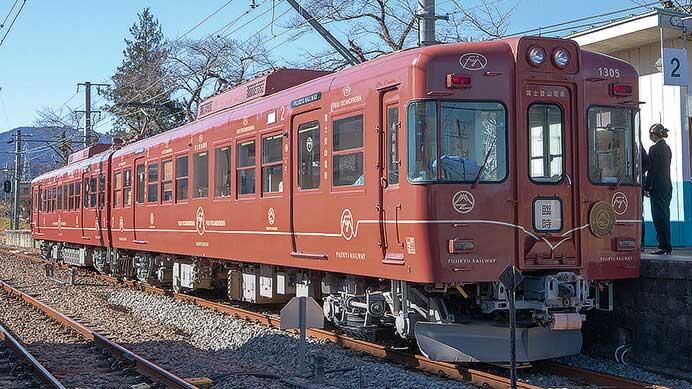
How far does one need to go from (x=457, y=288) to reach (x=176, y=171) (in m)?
8.11

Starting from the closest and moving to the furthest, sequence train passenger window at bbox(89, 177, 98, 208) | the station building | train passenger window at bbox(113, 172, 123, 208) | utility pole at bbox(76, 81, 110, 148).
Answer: the station building < train passenger window at bbox(113, 172, 123, 208) < train passenger window at bbox(89, 177, 98, 208) < utility pole at bbox(76, 81, 110, 148)

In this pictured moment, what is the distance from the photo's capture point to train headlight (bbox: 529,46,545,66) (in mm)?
8539

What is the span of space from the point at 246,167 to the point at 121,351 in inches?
130

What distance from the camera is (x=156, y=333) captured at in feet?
40.5

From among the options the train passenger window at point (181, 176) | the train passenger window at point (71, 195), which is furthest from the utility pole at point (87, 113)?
the train passenger window at point (181, 176)

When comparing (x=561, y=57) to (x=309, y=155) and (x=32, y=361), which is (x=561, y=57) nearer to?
(x=309, y=155)

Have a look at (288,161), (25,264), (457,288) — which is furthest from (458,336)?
(25,264)

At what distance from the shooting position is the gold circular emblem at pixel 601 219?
870cm

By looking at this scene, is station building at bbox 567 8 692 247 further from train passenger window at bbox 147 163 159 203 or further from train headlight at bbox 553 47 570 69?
train passenger window at bbox 147 163 159 203

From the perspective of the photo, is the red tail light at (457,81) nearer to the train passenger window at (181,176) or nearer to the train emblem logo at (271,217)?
the train emblem logo at (271,217)

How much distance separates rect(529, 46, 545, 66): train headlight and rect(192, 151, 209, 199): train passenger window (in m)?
6.68

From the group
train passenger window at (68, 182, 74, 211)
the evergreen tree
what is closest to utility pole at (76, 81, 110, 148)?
the evergreen tree

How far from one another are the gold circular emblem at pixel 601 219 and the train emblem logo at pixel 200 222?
7097 mm

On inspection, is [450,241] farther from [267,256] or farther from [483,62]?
[267,256]
